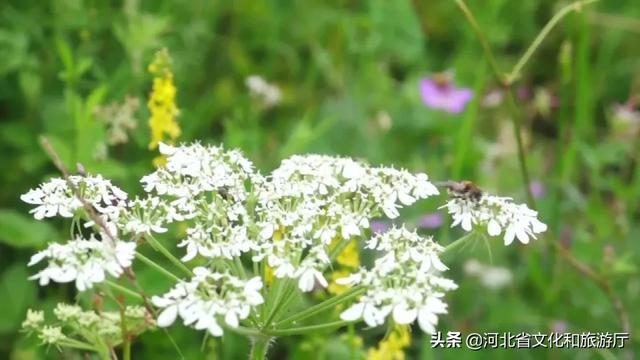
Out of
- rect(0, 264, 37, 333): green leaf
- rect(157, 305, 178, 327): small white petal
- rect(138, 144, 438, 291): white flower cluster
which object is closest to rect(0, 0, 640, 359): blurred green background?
rect(0, 264, 37, 333): green leaf

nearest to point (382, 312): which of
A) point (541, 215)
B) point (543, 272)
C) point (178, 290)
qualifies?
point (178, 290)

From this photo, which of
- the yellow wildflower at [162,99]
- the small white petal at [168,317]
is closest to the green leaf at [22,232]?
the yellow wildflower at [162,99]

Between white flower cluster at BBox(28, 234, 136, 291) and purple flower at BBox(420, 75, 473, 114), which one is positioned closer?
white flower cluster at BBox(28, 234, 136, 291)

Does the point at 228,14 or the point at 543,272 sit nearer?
the point at 543,272

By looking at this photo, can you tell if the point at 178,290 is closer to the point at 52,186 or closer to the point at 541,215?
the point at 52,186

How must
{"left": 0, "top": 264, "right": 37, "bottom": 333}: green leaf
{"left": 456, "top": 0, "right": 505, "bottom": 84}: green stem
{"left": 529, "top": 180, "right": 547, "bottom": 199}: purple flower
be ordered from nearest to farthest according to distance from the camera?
{"left": 456, "top": 0, "right": 505, "bottom": 84}: green stem → {"left": 0, "top": 264, "right": 37, "bottom": 333}: green leaf → {"left": 529, "top": 180, "right": 547, "bottom": 199}: purple flower

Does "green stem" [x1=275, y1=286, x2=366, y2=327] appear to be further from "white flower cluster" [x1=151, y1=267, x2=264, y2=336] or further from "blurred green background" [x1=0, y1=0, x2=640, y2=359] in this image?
"blurred green background" [x1=0, y1=0, x2=640, y2=359]

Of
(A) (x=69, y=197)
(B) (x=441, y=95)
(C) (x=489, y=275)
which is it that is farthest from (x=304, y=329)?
(B) (x=441, y=95)
